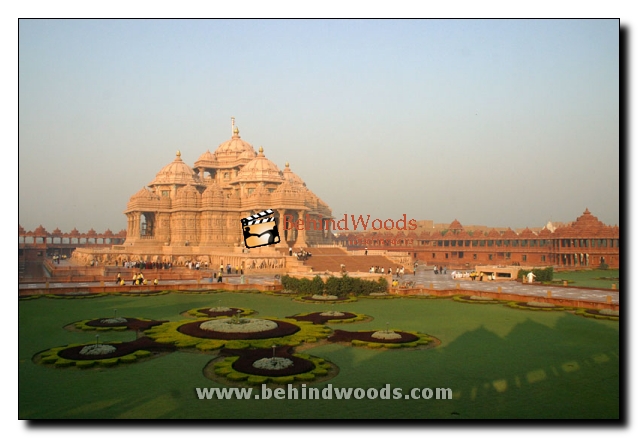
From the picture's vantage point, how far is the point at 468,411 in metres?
11.6

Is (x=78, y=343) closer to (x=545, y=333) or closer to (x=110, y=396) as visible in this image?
(x=110, y=396)

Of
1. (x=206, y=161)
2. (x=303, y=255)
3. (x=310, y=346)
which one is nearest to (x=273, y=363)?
(x=310, y=346)

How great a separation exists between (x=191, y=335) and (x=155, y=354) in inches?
89.0

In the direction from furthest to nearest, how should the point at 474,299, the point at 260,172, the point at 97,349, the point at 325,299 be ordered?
the point at 260,172 → the point at 474,299 → the point at 325,299 → the point at 97,349

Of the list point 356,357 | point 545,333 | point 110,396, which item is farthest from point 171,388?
point 545,333

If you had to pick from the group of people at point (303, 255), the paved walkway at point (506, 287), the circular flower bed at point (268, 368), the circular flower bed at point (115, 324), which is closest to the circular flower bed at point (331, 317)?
the circular flower bed at point (115, 324)

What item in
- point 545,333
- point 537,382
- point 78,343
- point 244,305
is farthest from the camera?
point 244,305

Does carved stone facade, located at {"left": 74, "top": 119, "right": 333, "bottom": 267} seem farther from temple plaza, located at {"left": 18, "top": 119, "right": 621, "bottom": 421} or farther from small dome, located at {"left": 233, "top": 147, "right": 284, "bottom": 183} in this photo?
temple plaza, located at {"left": 18, "top": 119, "right": 621, "bottom": 421}

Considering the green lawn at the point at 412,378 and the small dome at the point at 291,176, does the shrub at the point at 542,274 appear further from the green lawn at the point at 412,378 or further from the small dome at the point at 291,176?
the small dome at the point at 291,176

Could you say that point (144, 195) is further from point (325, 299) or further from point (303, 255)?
point (325, 299)

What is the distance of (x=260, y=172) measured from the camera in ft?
200

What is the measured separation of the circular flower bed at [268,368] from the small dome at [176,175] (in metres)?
53.3

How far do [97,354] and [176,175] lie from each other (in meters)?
53.3

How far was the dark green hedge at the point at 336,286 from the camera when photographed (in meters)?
30.9
